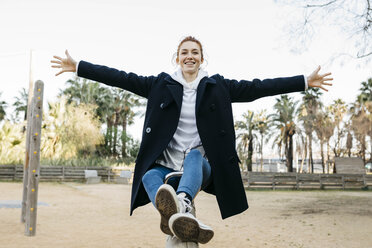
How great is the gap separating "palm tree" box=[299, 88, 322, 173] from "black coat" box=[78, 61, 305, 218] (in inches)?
1336

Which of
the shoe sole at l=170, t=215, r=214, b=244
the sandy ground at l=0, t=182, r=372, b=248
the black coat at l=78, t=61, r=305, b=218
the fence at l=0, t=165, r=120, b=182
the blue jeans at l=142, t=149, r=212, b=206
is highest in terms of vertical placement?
the black coat at l=78, t=61, r=305, b=218

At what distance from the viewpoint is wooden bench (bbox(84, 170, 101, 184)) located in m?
22.9

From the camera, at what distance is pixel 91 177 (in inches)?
909

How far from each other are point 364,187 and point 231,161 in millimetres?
24485

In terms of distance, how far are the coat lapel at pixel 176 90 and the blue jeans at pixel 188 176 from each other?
50 cm

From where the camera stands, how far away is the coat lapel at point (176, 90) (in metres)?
2.78

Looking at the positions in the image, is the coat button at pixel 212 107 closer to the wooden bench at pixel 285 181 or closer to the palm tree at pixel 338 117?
the wooden bench at pixel 285 181

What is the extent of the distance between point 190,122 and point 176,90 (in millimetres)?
284

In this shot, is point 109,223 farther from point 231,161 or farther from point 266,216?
point 231,161

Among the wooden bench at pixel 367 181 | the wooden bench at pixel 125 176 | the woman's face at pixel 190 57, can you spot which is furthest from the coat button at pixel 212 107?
the wooden bench at pixel 367 181

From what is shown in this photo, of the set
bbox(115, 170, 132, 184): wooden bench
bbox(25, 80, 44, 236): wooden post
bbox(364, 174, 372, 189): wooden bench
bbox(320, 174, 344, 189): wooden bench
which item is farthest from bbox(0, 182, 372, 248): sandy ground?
bbox(364, 174, 372, 189): wooden bench

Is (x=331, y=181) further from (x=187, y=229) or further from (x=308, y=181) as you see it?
(x=187, y=229)

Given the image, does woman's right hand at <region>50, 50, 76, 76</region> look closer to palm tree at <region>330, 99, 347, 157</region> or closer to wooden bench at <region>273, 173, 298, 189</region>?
wooden bench at <region>273, 173, 298, 189</region>

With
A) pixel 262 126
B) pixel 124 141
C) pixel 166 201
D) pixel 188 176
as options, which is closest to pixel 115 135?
pixel 124 141
